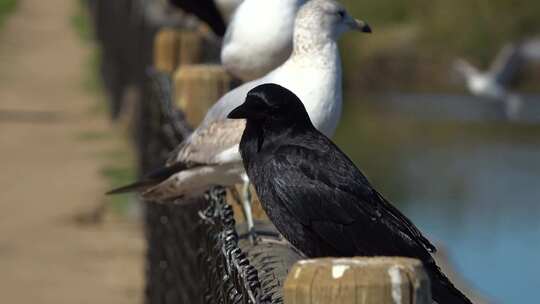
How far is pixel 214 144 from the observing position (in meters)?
4.27

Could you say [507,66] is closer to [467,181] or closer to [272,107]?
[467,181]

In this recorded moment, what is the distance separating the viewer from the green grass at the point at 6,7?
25.3 meters

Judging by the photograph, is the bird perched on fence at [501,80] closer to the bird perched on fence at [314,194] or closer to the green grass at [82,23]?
the green grass at [82,23]

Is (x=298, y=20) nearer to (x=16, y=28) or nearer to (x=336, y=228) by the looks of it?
(x=336, y=228)

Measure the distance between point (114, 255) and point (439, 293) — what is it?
5949 millimetres

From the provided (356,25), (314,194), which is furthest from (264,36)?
(314,194)

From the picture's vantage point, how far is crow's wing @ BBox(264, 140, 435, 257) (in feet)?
9.99

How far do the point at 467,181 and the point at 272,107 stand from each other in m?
11.2

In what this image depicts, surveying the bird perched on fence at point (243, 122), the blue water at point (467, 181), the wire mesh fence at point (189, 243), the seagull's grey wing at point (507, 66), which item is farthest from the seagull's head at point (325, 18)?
the seagull's grey wing at point (507, 66)

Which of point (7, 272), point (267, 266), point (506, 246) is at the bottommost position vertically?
point (506, 246)

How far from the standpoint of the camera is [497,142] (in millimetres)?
16875

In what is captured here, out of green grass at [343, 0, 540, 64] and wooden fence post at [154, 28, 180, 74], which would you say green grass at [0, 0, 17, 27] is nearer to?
green grass at [343, 0, 540, 64]

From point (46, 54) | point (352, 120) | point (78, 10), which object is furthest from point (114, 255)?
point (78, 10)

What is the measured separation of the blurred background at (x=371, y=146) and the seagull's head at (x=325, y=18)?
2.95 meters
